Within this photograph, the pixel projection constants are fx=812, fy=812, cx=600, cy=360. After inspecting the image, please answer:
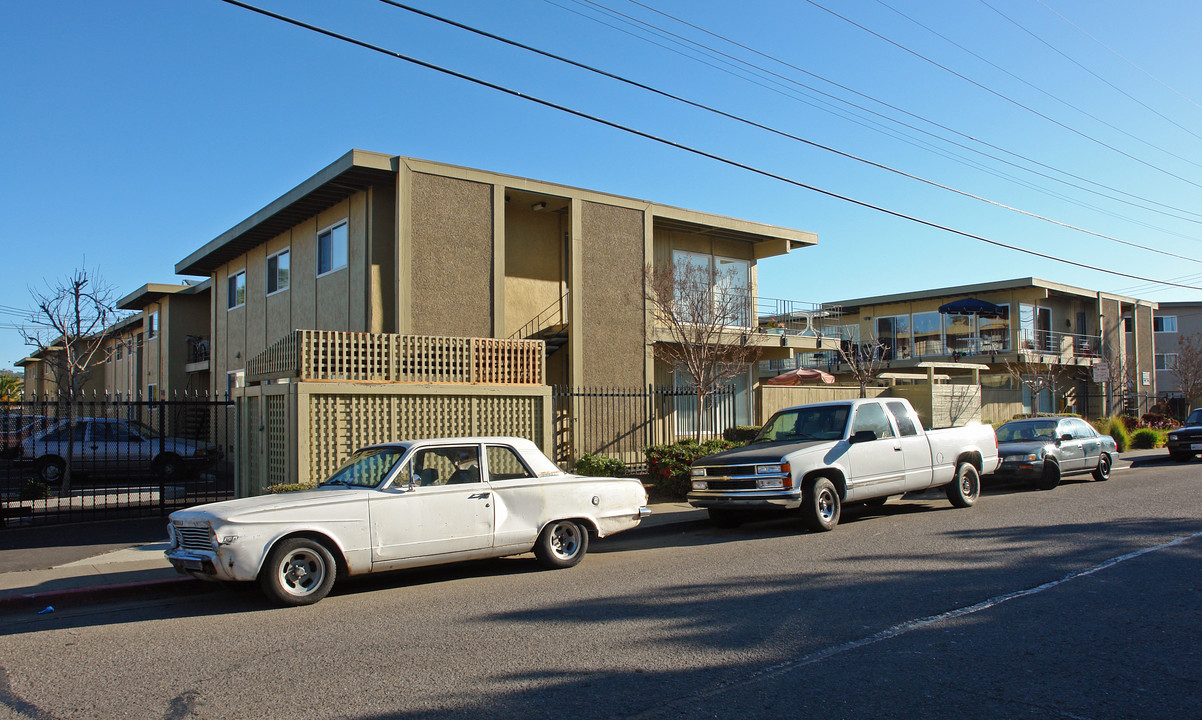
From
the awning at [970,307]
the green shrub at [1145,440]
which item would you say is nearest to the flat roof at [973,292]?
the awning at [970,307]

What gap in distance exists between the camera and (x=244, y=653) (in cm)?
599

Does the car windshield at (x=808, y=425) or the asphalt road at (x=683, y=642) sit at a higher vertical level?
the car windshield at (x=808, y=425)

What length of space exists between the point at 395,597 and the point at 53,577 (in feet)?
13.1

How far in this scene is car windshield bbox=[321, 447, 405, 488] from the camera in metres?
8.42

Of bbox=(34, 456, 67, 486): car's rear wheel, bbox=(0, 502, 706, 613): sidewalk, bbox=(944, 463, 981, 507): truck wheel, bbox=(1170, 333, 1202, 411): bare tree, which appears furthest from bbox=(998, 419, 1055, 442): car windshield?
bbox=(1170, 333, 1202, 411): bare tree

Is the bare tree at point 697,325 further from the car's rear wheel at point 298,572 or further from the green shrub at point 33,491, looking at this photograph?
the green shrub at point 33,491

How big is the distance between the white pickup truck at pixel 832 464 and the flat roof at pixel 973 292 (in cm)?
2227

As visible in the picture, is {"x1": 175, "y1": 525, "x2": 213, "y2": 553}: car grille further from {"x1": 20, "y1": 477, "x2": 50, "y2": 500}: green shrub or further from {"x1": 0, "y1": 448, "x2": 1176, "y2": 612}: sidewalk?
{"x1": 20, "y1": 477, "x2": 50, "y2": 500}: green shrub

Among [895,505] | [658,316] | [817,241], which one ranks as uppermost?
[817,241]

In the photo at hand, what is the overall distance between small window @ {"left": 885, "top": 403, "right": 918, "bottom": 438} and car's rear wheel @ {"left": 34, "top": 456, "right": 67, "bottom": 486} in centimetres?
1796

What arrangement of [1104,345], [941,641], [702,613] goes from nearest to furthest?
[941,641], [702,613], [1104,345]

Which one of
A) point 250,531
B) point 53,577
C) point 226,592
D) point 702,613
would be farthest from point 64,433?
point 702,613

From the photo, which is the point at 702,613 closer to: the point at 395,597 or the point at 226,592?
the point at 395,597

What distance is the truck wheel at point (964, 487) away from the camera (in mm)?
13336
